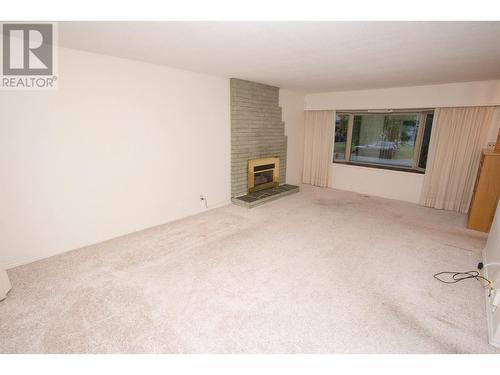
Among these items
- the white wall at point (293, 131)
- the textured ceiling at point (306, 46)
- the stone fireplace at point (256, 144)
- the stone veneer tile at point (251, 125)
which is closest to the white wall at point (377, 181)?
the white wall at point (293, 131)

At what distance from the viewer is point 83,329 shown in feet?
5.79

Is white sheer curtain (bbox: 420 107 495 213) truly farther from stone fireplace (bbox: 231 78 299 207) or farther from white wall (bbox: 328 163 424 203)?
stone fireplace (bbox: 231 78 299 207)

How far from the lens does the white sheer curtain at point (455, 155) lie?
4117 mm

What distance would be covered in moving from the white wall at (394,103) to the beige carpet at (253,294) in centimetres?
164

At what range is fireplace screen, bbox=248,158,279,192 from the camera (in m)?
4.82

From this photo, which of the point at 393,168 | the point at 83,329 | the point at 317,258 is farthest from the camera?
the point at 393,168

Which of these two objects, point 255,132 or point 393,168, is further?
point 393,168

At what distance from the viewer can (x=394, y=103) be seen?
4793 mm

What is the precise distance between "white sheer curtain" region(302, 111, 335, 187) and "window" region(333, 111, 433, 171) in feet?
0.89

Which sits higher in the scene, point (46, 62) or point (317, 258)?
point (46, 62)
